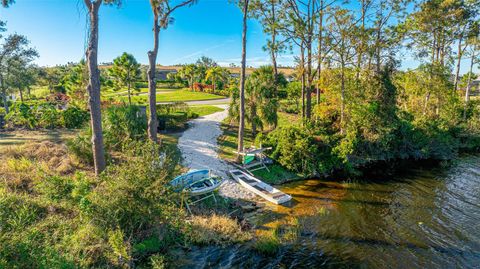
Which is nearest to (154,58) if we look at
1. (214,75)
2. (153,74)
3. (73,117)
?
(153,74)

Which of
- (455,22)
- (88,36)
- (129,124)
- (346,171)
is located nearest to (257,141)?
(346,171)

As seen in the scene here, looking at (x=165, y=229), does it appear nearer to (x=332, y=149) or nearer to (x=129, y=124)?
(x=129, y=124)

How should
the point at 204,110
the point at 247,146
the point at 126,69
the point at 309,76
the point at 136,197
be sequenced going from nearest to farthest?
the point at 136,197 < the point at 247,146 < the point at 309,76 < the point at 126,69 < the point at 204,110

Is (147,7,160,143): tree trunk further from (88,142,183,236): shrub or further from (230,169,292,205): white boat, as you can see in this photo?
(88,142,183,236): shrub

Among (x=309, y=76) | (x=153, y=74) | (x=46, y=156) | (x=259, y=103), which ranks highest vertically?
(x=309, y=76)

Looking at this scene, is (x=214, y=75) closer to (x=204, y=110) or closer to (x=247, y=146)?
(x=204, y=110)

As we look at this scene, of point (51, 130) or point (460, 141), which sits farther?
point (460, 141)
